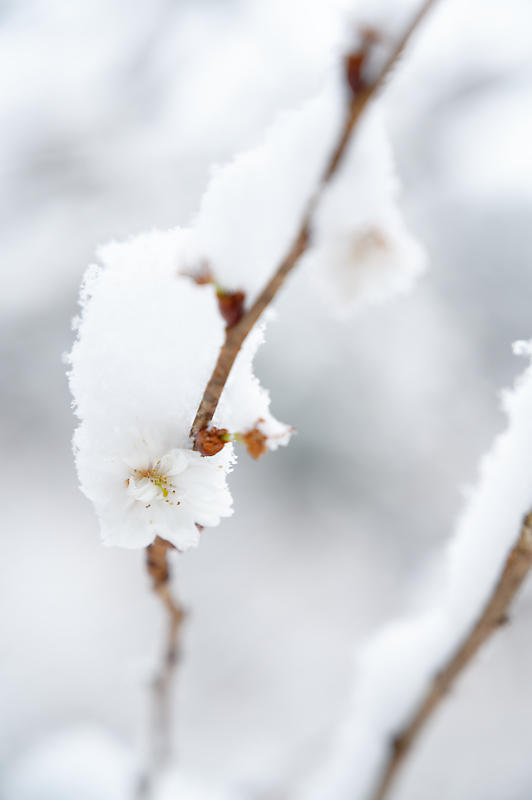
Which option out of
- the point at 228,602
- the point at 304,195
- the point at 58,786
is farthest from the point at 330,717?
the point at 304,195

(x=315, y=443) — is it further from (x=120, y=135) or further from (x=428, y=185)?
(x=120, y=135)

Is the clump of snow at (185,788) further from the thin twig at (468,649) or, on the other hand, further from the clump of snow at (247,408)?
the clump of snow at (247,408)

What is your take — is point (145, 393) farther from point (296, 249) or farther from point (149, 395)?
point (296, 249)

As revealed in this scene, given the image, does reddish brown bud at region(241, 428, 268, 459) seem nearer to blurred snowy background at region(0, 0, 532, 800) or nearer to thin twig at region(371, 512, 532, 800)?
thin twig at region(371, 512, 532, 800)

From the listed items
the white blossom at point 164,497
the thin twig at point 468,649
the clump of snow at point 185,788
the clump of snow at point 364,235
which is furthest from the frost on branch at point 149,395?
the clump of snow at point 185,788

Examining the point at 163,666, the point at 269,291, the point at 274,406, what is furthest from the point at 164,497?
the point at 274,406

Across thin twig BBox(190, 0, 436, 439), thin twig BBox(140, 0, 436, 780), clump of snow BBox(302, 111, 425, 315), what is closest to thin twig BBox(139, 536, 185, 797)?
thin twig BBox(140, 0, 436, 780)
